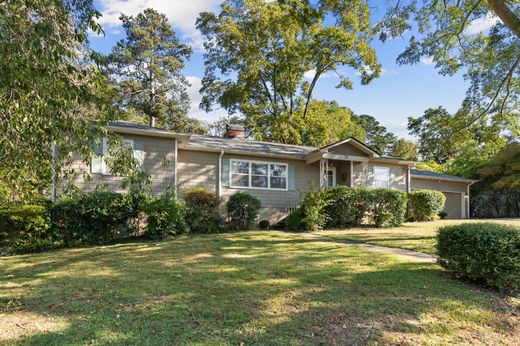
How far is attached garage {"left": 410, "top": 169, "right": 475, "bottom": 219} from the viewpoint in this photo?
24070mm

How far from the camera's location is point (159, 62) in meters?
33.6

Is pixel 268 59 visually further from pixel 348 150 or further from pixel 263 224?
pixel 263 224

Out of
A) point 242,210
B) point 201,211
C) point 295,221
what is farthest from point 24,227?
point 295,221

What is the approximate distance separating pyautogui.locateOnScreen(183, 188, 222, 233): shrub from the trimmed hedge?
3345 mm

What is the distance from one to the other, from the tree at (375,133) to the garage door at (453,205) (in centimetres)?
3049

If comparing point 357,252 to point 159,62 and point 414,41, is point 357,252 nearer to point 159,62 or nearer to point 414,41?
point 414,41

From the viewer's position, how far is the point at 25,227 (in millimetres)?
10266

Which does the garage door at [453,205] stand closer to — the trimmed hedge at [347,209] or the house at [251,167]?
the house at [251,167]

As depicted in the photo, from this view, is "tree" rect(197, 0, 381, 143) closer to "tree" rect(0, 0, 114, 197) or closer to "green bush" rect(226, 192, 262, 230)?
"green bush" rect(226, 192, 262, 230)

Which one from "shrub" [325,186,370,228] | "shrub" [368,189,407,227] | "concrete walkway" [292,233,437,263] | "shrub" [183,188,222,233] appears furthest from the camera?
"shrub" [368,189,407,227]

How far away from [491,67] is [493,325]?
12.6 metres

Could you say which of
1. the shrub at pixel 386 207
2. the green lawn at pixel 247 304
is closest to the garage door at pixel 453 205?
the shrub at pixel 386 207

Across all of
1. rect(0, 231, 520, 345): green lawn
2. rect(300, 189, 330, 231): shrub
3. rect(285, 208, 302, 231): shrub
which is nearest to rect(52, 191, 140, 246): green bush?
rect(0, 231, 520, 345): green lawn

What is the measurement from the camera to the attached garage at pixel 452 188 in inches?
948
